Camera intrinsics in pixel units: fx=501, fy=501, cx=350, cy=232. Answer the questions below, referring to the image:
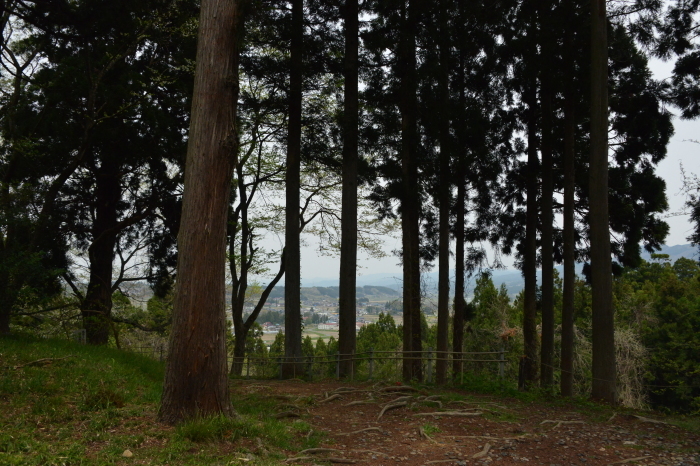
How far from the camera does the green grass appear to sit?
4332 millimetres

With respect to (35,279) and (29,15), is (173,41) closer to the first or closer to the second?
(29,15)

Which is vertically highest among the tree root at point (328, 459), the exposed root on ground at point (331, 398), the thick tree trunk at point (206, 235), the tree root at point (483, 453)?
the thick tree trunk at point (206, 235)

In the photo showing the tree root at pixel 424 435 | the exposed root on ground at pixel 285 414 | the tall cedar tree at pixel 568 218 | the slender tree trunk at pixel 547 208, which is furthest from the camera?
the slender tree trunk at pixel 547 208

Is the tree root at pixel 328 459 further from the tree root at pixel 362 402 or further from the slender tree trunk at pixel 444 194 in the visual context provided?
the slender tree trunk at pixel 444 194

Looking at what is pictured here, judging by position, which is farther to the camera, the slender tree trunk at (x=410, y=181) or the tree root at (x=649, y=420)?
the slender tree trunk at (x=410, y=181)

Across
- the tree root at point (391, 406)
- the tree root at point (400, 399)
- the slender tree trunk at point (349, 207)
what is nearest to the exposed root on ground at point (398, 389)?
the tree root at point (400, 399)

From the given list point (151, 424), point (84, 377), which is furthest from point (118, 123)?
point (151, 424)

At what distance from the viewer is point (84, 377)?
21.9 ft

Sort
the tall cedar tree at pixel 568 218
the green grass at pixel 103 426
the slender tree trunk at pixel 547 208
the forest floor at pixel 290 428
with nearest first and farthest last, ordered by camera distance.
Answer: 1. the green grass at pixel 103 426
2. the forest floor at pixel 290 428
3. the tall cedar tree at pixel 568 218
4. the slender tree trunk at pixel 547 208

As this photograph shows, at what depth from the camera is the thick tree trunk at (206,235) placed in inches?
217

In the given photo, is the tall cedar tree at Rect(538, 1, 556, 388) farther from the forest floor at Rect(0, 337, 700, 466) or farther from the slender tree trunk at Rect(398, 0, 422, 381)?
the forest floor at Rect(0, 337, 700, 466)

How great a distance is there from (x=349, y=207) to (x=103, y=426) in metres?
8.29

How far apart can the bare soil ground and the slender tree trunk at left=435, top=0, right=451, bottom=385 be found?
170 inches

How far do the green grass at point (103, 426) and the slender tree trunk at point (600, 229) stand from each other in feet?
19.7
